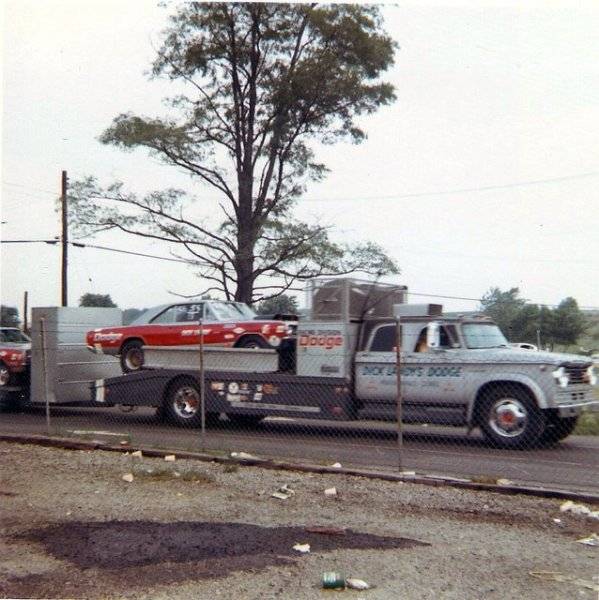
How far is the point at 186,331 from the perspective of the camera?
52.2 feet

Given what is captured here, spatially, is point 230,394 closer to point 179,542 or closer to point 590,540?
point 179,542

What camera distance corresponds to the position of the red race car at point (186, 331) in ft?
49.3

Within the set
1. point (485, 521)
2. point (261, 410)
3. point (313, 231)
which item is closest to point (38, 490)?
point (485, 521)

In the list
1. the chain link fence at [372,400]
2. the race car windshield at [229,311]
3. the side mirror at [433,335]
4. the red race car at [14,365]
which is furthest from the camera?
the red race car at [14,365]

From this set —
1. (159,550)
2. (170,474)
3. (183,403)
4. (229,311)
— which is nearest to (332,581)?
(159,550)

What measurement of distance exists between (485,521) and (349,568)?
6.40 ft

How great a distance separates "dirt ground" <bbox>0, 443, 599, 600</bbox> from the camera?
226 inches

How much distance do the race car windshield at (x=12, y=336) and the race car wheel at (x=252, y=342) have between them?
6.18 m

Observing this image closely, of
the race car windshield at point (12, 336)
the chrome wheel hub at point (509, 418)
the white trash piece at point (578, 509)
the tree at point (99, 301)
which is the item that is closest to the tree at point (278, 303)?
the tree at point (99, 301)

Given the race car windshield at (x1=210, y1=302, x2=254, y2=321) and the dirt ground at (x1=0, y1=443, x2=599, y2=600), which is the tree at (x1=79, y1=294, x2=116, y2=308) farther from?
the dirt ground at (x1=0, y1=443, x2=599, y2=600)

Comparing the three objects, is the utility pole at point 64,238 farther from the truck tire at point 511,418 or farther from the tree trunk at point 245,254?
the truck tire at point 511,418

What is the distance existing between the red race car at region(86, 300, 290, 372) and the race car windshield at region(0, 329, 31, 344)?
8.59 ft

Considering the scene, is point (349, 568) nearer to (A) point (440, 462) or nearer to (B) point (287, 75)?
(A) point (440, 462)

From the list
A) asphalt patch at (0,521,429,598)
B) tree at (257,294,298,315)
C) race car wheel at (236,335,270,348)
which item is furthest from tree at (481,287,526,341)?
tree at (257,294,298,315)
